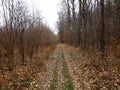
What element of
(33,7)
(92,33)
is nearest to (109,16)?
(92,33)

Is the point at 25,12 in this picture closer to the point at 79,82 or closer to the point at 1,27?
the point at 1,27

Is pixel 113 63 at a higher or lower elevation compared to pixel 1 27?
lower

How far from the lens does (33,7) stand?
22703mm

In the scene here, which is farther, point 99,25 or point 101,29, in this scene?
point 99,25

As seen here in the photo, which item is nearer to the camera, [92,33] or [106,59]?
[106,59]

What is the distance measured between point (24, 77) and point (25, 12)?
762 centimetres

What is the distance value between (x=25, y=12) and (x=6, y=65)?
5514 mm

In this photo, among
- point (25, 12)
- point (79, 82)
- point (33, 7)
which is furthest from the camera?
point (33, 7)

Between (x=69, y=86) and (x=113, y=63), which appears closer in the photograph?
(x=69, y=86)

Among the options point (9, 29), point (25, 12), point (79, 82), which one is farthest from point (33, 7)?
point (79, 82)

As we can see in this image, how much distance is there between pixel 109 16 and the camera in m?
35.8

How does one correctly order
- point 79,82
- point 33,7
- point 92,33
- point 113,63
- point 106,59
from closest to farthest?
point 79,82
point 113,63
point 106,59
point 33,7
point 92,33

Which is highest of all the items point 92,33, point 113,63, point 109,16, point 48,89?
point 109,16

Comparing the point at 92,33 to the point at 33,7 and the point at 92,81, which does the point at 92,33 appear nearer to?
the point at 33,7
